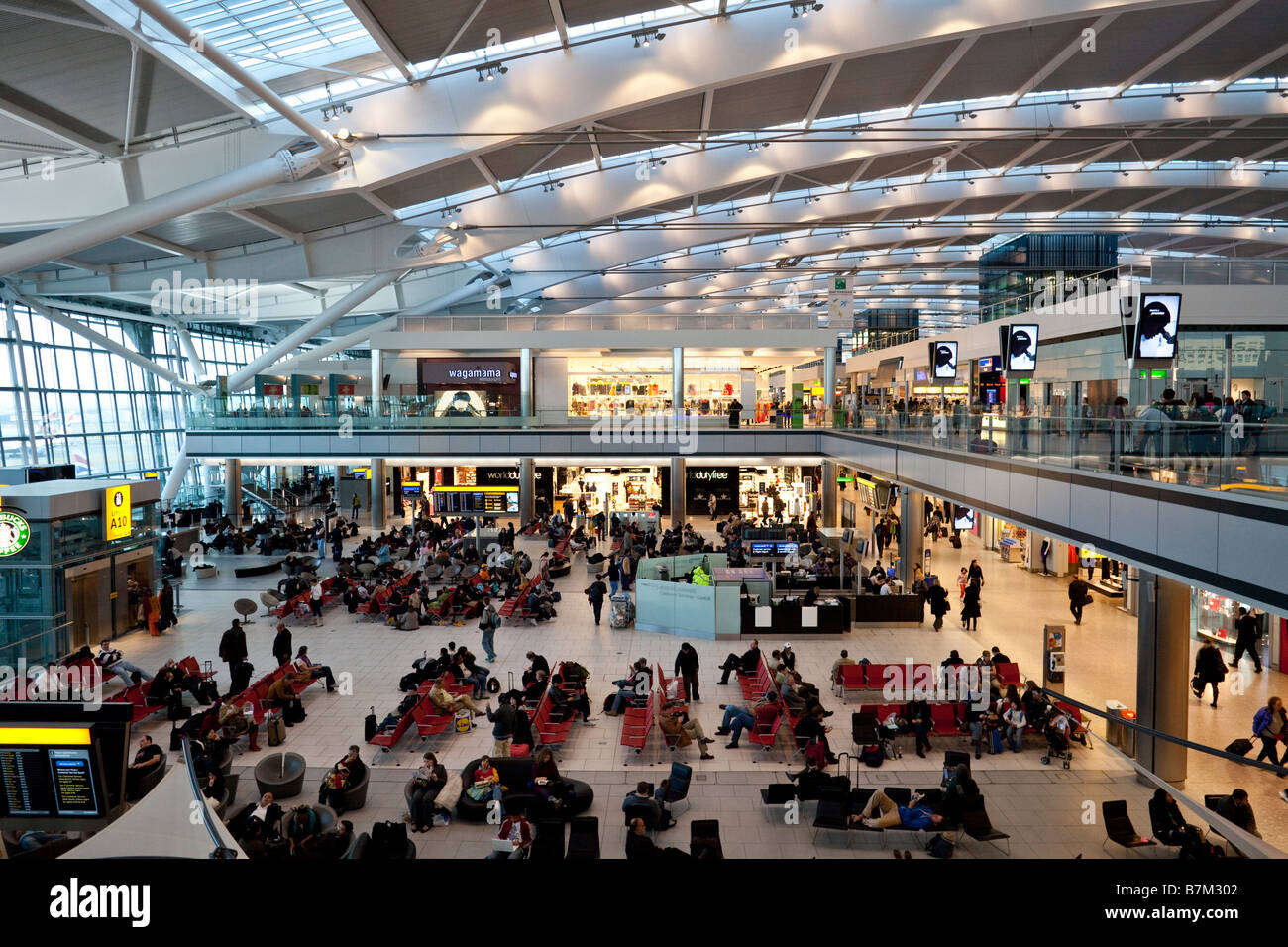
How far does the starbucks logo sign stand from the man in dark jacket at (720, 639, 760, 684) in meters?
13.7

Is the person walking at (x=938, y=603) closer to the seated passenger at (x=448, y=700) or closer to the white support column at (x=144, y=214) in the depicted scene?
the seated passenger at (x=448, y=700)

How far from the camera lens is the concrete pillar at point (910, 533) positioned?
2083cm

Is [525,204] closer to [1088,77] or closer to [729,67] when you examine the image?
[729,67]

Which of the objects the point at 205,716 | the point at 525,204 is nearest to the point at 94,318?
the point at 525,204

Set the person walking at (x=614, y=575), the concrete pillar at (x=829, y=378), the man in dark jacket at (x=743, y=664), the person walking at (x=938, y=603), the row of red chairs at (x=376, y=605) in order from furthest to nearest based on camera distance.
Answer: the concrete pillar at (x=829, y=378)
the person walking at (x=614, y=575)
the row of red chairs at (x=376, y=605)
the person walking at (x=938, y=603)
the man in dark jacket at (x=743, y=664)

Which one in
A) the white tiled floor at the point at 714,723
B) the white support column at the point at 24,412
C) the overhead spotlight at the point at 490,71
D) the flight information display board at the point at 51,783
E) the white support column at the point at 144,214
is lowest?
the white tiled floor at the point at 714,723

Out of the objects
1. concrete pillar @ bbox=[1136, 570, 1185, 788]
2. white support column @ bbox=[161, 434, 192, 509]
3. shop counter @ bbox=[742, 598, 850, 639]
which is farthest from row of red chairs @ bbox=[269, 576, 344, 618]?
white support column @ bbox=[161, 434, 192, 509]

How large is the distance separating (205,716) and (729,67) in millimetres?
13618

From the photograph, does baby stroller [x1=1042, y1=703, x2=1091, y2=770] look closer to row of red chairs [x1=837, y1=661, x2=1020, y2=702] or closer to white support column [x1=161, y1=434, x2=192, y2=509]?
row of red chairs [x1=837, y1=661, x2=1020, y2=702]

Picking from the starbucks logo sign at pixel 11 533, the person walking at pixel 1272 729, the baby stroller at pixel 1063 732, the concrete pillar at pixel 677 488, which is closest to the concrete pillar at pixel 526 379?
the concrete pillar at pixel 677 488

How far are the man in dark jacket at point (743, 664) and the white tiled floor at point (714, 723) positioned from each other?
297 millimetres

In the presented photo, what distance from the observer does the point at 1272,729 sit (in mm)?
10188

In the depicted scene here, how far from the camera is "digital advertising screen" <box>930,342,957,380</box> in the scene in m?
22.4

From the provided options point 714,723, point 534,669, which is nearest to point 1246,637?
point 714,723
